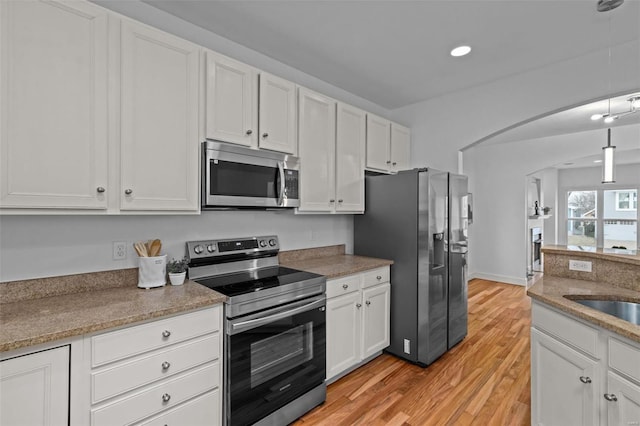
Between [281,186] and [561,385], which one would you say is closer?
[561,385]

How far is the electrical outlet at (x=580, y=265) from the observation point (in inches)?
80.6

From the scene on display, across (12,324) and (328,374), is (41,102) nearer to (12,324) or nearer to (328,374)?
(12,324)

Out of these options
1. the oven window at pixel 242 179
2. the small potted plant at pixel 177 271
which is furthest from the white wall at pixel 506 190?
the small potted plant at pixel 177 271

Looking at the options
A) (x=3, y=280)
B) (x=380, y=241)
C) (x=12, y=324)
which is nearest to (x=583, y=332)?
(x=380, y=241)

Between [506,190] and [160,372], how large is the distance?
6.47 m

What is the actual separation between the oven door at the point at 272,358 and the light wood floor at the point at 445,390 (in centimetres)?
30

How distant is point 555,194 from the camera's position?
7.20m

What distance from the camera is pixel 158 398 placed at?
1.49m

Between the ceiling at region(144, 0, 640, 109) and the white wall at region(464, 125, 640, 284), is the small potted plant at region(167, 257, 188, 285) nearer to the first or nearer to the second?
the ceiling at region(144, 0, 640, 109)

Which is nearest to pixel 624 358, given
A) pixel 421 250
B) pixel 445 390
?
pixel 445 390

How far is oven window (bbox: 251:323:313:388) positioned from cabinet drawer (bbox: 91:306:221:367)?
0.35 meters

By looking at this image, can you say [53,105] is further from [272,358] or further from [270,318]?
[272,358]

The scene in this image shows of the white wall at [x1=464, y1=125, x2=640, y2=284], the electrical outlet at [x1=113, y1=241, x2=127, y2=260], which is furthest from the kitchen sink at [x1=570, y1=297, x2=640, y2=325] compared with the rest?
the white wall at [x1=464, y1=125, x2=640, y2=284]

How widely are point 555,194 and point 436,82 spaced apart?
6037mm
